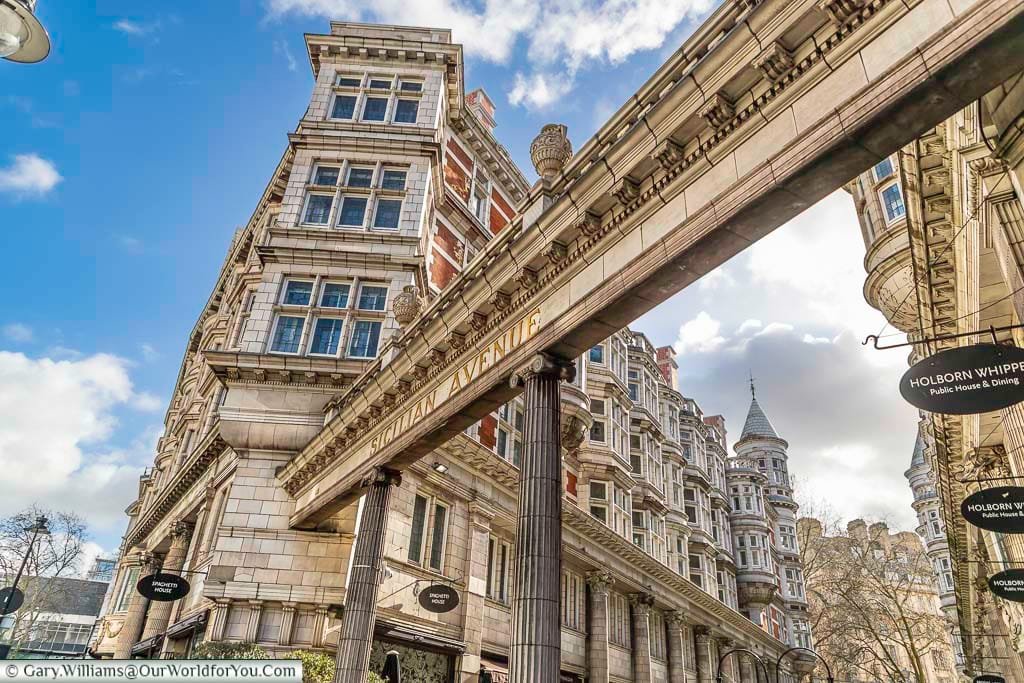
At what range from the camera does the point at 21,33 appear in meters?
6.07

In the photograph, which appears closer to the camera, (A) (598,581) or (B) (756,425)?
(A) (598,581)

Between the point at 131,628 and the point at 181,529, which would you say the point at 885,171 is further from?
the point at 131,628

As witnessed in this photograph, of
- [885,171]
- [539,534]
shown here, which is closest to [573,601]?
[539,534]

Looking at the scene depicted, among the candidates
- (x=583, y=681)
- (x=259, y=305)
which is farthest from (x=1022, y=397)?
(x=583, y=681)

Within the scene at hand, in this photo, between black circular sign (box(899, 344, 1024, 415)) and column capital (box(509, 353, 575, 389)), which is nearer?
black circular sign (box(899, 344, 1024, 415))

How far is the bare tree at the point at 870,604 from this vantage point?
32719 millimetres

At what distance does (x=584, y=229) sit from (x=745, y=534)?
55.2 meters

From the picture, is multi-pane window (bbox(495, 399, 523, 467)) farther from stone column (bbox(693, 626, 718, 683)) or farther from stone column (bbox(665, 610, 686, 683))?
stone column (bbox(693, 626, 718, 683))

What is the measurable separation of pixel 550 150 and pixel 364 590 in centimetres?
1015

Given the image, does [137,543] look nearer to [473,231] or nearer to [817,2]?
[473,231]

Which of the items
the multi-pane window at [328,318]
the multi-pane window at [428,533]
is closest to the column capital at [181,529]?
the multi-pane window at [328,318]

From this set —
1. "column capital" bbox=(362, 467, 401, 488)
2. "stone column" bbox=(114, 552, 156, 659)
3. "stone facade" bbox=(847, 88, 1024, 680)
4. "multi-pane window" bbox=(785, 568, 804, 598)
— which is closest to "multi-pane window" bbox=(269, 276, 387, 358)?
"column capital" bbox=(362, 467, 401, 488)

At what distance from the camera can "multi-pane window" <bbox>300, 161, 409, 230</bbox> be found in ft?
86.4

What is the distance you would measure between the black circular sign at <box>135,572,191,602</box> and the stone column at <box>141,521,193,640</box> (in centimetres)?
922
